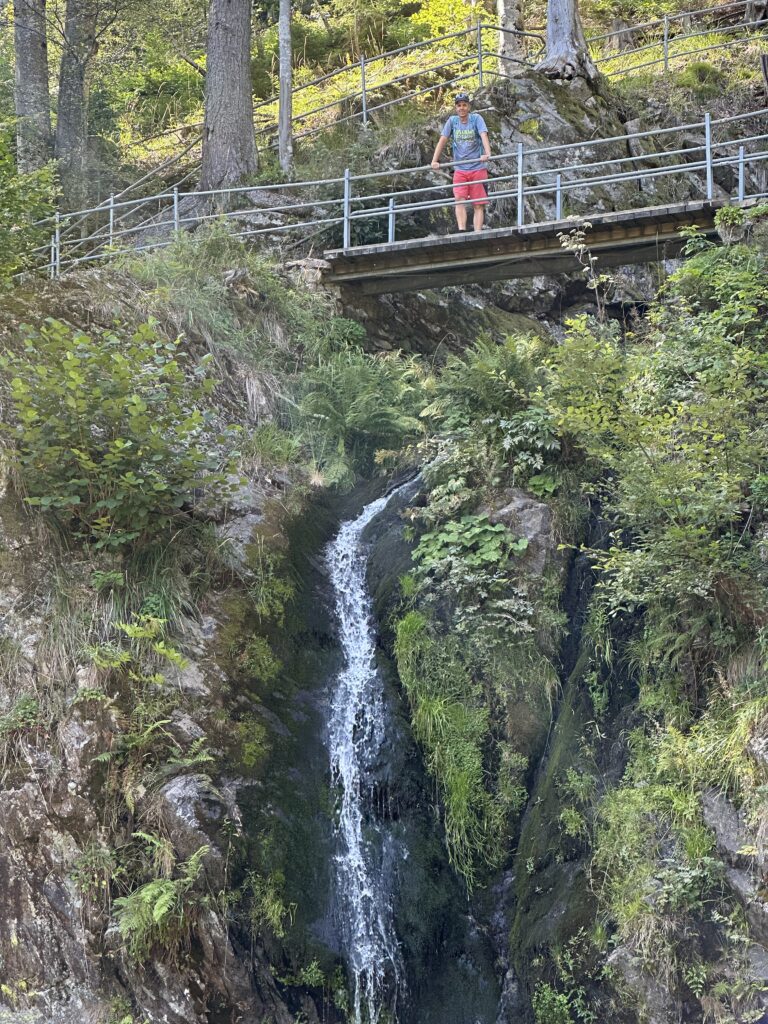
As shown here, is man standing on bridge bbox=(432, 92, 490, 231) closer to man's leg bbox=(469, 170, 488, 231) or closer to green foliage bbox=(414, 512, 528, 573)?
man's leg bbox=(469, 170, 488, 231)

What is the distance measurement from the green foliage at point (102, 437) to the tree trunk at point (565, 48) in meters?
12.2

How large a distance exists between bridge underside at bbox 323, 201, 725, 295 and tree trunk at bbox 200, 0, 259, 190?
436 cm

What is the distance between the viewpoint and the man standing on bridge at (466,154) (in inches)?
525

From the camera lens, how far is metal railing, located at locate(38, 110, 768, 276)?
14648mm

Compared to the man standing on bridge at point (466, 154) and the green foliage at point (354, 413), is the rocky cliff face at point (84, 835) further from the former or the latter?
the man standing on bridge at point (466, 154)

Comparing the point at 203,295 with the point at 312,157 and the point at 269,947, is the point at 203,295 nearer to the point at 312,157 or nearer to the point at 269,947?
the point at 312,157

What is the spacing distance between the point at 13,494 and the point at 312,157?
10.5m

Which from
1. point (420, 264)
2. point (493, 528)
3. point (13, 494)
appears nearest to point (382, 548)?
point (493, 528)

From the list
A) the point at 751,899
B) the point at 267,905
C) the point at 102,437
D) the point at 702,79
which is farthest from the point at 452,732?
the point at 702,79

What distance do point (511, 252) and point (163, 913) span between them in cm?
894

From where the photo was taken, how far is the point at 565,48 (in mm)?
18359

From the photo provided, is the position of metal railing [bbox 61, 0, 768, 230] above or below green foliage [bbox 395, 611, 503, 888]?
above

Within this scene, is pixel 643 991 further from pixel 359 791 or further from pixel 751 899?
pixel 359 791

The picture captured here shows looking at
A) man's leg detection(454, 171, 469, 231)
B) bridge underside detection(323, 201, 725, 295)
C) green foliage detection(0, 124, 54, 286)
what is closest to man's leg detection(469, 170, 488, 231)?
man's leg detection(454, 171, 469, 231)
